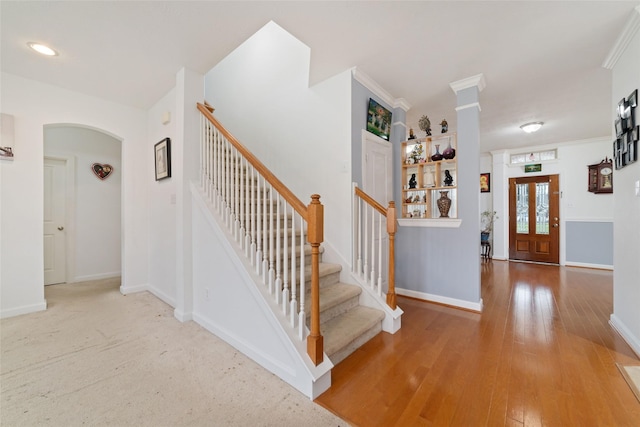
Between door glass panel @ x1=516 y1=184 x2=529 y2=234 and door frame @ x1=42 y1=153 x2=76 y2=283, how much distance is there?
29.8 ft

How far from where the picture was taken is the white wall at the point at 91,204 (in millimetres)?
4159

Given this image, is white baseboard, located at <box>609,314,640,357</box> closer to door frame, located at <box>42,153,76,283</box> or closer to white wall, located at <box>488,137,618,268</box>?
white wall, located at <box>488,137,618,268</box>

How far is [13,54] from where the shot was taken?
2473mm

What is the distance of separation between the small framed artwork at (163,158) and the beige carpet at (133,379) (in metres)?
1.68

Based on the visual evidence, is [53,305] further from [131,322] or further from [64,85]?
[64,85]

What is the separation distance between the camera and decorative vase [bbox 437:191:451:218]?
11.0 feet

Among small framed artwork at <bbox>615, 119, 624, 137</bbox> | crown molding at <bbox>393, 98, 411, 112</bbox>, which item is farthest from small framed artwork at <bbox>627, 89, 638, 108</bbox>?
crown molding at <bbox>393, 98, 411, 112</bbox>

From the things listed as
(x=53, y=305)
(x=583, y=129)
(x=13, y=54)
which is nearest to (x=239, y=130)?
(x=13, y=54)

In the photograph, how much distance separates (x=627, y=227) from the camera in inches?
89.3

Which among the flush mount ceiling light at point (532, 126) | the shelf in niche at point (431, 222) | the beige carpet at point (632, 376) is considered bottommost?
the beige carpet at point (632, 376)

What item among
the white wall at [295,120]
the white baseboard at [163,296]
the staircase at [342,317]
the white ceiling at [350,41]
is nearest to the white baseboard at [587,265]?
the white ceiling at [350,41]

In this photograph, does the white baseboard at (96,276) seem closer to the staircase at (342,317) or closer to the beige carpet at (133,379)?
the beige carpet at (133,379)

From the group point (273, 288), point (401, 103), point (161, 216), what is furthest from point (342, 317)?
point (401, 103)

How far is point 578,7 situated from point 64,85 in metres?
5.15
